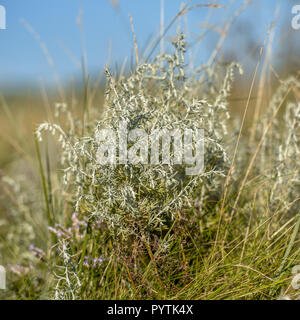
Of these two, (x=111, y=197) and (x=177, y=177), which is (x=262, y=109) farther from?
(x=111, y=197)

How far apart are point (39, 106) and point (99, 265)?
2899mm

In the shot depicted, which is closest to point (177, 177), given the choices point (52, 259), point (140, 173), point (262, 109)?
point (140, 173)

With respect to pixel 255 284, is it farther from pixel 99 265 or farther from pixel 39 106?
pixel 39 106

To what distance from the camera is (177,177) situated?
1650 mm

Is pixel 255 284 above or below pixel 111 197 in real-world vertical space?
below

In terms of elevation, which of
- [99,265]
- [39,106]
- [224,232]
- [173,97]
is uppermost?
[173,97]

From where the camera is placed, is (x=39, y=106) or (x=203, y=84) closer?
Answer: (x=203, y=84)

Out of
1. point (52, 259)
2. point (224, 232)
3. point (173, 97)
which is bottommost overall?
point (52, 259)

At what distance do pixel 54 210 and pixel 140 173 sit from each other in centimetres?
91
